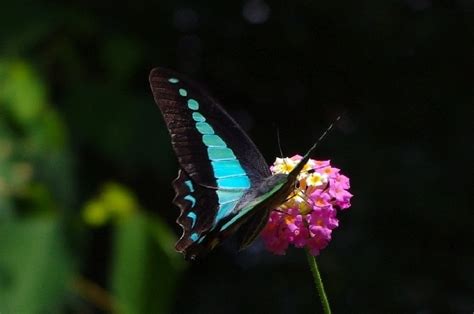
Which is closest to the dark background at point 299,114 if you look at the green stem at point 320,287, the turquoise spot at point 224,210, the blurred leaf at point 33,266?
the blurred leaf at point 33,266

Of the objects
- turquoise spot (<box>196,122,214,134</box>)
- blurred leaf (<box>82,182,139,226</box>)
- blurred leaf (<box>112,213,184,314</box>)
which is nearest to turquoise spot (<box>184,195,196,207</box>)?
turquoise spot (<box>196,122,214,134</box>)

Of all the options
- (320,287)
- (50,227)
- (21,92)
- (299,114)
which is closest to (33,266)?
(50,227)

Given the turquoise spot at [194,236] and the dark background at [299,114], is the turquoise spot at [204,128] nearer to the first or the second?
the turquoise spot at [194,236]

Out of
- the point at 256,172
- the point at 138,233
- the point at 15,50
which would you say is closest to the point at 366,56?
the point at 15,50

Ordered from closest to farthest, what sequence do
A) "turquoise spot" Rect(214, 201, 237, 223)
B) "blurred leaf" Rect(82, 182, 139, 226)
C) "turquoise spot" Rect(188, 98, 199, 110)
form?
"turquoise spot" Rect(214, 201, 237, 223) < "turquoise spot" Rect(188, 98, 199, 110) < "blurred leaf" Rect(82, 182, 139, 226)

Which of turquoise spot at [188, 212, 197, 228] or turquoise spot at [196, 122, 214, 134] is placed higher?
turquoise spot at [196, 122, 214, 134]

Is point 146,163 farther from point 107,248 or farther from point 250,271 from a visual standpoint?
point 250,271

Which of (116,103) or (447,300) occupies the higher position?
(447,300)

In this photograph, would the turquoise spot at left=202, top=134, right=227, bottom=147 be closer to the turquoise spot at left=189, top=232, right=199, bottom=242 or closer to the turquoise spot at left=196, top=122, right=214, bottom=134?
the turquoise spot at left=196, top=122, right=214, bottom=134
